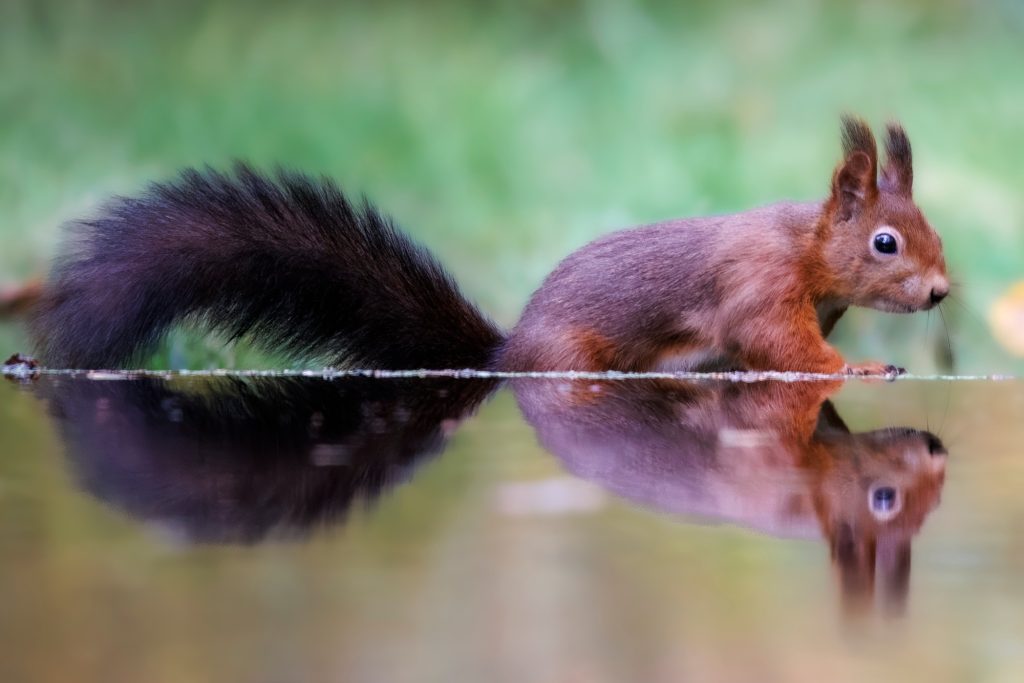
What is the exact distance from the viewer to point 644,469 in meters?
1.25

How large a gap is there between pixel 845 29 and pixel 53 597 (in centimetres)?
331

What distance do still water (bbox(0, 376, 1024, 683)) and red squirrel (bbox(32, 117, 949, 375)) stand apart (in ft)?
3.06

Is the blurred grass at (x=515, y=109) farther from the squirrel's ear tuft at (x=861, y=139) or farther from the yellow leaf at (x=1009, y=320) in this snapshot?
the squirrel's ear tuft at (x=861, y=139)

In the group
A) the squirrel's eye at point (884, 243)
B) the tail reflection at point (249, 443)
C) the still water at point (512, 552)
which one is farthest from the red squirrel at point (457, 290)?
the still water at point (512, 552)

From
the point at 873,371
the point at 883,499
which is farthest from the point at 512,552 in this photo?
the point at 873,371

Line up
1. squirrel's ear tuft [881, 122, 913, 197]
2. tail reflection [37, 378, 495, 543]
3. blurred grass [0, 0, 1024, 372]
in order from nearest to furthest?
tail reflection [37, 378, 495, 543] < squirrel's ear tuft [881, 122, 913, 197] < blurred grass [0, 0, 1024, 372]

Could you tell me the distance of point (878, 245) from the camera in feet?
8.54

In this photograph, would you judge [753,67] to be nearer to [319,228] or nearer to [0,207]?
[319,228]

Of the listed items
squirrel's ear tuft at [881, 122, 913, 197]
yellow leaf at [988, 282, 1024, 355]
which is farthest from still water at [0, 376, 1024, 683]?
yellow leaf at [988, 282, 1024, 355]

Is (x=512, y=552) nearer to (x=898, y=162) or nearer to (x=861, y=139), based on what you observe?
(x=861, y=139)

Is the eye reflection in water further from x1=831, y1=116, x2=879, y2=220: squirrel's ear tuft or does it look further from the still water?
x1=831, y1=116, x2=879, y2=220: squirrel's ear tuft

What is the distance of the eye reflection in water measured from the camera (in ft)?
3.17

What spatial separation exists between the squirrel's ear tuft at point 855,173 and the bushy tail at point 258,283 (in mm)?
895

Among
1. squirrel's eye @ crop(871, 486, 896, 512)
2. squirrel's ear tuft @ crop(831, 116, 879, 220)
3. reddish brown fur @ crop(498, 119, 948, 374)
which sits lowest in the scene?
squirrel's eye @ crop(871, 486, 896, 512)
